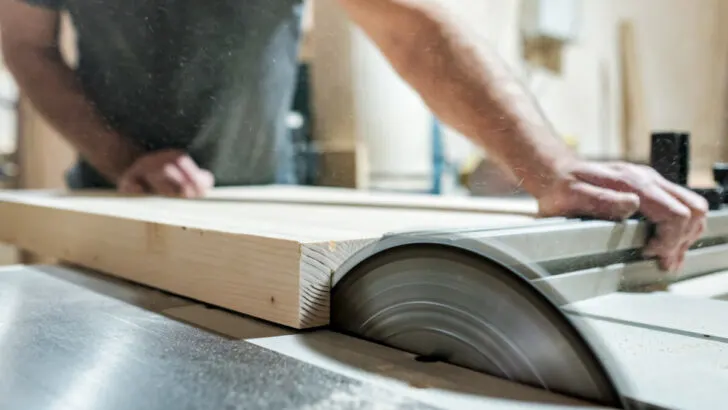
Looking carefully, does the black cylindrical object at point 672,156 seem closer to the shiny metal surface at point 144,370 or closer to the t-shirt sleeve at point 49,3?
the shiny metal surface at point 144,370

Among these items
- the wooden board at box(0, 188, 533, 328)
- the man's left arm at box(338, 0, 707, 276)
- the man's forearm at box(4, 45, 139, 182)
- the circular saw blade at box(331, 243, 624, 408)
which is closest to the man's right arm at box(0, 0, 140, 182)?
the man's forearm at box(4, 45, 139, 182)

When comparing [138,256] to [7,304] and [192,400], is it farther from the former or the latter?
[192,400]

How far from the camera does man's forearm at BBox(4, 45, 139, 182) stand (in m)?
1.05

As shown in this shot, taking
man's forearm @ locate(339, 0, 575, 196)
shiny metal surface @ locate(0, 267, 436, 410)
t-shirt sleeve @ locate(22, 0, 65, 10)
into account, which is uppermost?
t-shirt sleeve @ locate(22, 0, 65, 10)

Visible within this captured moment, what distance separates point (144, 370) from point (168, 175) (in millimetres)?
707

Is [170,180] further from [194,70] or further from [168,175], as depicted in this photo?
[194,70]

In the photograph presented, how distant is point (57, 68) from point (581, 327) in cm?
106

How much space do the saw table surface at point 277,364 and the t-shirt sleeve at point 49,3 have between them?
0.63 m

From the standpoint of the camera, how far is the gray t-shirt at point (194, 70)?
78cm

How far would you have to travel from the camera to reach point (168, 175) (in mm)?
1049

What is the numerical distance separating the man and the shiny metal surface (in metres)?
0.28

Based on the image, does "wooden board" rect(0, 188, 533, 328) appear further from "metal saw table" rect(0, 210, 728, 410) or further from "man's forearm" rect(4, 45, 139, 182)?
"man's forearm" rect(4, 45, 139, 182)

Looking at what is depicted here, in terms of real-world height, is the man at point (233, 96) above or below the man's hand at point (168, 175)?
above

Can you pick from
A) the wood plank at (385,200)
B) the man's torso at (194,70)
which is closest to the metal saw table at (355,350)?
the wood plank at (385,200)
